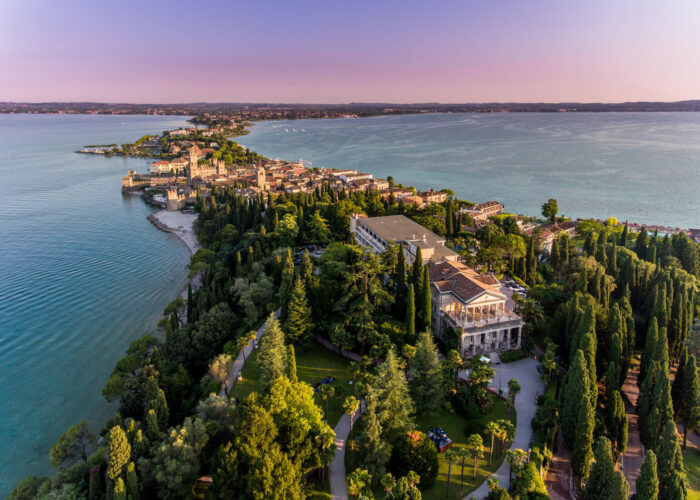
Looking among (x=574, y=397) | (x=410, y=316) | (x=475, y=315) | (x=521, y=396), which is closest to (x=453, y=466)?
(x=574, y=397)

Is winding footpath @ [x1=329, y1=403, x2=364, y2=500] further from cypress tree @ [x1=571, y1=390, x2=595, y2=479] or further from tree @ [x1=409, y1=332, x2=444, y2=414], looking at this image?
cypress tree @ [x1=571, y1=390, x2=595, y2=479]

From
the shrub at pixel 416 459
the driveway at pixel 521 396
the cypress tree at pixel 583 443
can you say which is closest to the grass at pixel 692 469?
the cypress tree at pixel 583 443

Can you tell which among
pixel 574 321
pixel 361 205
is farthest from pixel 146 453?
pixel 361 205

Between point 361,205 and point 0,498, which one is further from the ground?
point 361,205

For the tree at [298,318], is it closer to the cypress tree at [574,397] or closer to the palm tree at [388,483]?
the palm tree at [388,483]

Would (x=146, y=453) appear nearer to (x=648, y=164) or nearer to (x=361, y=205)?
(x=361, y=205)

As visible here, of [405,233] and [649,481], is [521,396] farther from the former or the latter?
[405,233]
